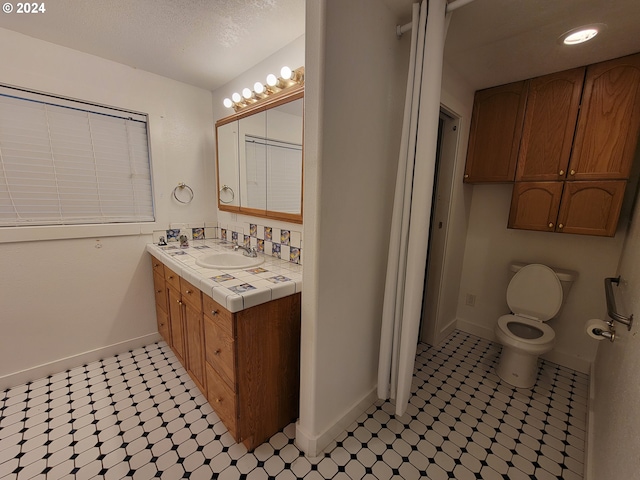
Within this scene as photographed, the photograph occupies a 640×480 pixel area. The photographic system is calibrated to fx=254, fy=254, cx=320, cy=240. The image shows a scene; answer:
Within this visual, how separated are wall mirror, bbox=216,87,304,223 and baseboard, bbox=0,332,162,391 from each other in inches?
53.4

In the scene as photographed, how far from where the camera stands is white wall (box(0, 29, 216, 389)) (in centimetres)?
164

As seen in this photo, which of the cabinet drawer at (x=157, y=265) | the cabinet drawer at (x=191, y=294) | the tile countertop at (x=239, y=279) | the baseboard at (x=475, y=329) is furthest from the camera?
the baseboard at (x=475, y=329)

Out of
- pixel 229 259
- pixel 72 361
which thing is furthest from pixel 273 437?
pixel 72 361

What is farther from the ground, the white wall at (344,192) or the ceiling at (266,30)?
the ceiling at (266,30)

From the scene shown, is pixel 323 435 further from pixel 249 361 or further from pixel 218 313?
pixel 218 313

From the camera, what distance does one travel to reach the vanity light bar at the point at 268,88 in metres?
1.56

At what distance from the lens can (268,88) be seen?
1.70 metres

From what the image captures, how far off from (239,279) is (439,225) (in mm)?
1676

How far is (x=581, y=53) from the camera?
4.96 ft

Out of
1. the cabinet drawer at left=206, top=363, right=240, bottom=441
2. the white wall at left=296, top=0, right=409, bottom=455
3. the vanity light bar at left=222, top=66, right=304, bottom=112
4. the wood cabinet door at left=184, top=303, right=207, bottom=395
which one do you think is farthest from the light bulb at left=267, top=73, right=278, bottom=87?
the cabinet drawer at left=206, top=363, right=240, bottom=441

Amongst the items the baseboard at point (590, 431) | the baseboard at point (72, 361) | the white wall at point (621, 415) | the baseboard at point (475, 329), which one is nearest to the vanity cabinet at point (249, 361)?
the baseboard at point (72, 361)

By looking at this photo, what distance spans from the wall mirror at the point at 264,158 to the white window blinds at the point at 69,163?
2.16 ft

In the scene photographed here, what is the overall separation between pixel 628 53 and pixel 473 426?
238cm

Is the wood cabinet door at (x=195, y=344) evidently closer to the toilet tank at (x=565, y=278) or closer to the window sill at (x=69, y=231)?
the window sill at (x=69, y=231)
